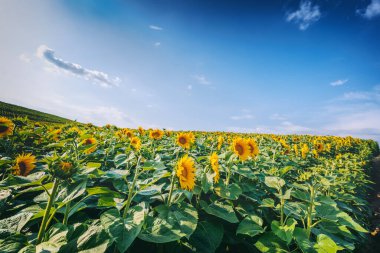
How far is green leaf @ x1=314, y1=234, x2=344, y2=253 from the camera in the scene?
185cm

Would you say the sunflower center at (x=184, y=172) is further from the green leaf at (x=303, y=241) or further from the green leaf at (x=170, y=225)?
the green leaf at (x=303, y=241)

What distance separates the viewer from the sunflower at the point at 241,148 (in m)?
3.45

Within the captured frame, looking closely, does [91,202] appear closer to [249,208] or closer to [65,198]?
[65,198]

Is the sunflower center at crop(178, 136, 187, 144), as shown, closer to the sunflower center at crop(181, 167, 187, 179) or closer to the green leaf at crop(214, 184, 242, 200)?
the green leaf at crop(214, 184, 242, 200)

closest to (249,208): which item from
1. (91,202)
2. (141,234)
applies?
(141,234)

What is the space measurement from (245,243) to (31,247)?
2.00 metres

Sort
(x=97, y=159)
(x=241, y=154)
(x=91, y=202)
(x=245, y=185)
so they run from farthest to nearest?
(x=97, y=159) < (x=241, y=154) < (x=245, y=185) < (x=91, y=202)

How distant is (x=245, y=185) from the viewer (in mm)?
2984

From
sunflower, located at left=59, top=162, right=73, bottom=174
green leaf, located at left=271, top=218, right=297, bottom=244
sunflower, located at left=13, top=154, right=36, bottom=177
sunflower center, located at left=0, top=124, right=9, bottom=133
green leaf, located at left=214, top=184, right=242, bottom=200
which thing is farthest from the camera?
sunflower center, located at left=0, top=124, right=9, bottom=133

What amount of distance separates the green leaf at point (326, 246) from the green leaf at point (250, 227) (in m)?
0.49

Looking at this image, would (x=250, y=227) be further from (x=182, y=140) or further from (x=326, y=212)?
(x=182, y=140)

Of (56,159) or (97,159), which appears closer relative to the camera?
(56,159)

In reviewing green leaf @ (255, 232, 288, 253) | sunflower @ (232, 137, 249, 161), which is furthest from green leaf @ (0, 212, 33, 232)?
sunflower @ (232, 137, 249, 161)

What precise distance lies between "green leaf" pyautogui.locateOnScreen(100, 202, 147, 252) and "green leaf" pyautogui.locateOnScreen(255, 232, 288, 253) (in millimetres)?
1200
